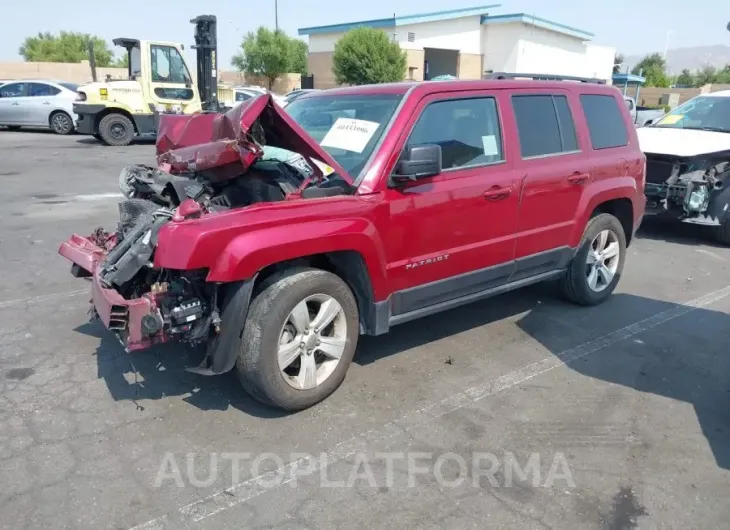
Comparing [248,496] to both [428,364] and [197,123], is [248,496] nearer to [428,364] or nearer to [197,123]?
[428,364]

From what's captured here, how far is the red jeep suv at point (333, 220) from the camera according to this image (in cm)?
335

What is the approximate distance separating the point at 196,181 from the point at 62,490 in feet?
6.61

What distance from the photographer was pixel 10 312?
502cm

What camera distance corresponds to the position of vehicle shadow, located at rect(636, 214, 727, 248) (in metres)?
8.52

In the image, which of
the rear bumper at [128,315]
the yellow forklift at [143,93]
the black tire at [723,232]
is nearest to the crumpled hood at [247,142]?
the rear bumper at [128,315]

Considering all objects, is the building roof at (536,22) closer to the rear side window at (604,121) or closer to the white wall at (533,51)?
the white wall at (533,51)

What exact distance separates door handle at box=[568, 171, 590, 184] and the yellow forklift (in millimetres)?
12390

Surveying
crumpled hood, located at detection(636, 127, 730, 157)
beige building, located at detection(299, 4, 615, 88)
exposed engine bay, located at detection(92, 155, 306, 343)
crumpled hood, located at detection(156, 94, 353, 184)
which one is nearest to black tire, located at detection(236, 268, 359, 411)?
exposed engine bay, located at detection(92, 155, 306, 343)

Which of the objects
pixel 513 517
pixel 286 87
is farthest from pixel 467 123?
pixel 286 87

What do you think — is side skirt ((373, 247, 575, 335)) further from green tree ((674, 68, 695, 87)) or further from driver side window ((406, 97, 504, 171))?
green tree ((674, 68, 695, 87))

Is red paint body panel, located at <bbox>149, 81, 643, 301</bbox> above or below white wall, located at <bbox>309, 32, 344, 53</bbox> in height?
below

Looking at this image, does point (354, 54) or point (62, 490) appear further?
point (354, 54)

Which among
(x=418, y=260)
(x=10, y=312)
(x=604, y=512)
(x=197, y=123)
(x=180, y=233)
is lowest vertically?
(x=604, y=512)
